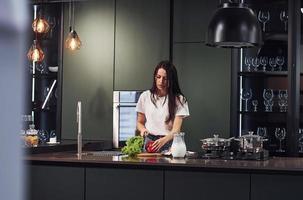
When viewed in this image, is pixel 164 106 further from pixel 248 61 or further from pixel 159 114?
pixel 248 61

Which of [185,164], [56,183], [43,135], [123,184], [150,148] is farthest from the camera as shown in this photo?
[43,135]

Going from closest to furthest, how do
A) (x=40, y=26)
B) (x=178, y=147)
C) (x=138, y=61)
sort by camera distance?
(x=178, y=147) < (x=40, y=26) < (x=138, y=61)

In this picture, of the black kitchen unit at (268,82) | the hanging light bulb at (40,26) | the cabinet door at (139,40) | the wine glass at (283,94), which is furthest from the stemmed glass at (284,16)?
the hanging light bulb at (40,26)

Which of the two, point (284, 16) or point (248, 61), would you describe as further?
point (248, 61)

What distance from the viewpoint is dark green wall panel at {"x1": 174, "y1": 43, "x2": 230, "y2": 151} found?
5184 mm

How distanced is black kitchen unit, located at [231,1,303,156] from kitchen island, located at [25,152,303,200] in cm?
182

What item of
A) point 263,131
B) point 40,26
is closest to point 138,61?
point 40,26

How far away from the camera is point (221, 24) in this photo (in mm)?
3350

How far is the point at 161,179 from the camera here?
3.14m

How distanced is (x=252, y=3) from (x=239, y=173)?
2617 millimetres

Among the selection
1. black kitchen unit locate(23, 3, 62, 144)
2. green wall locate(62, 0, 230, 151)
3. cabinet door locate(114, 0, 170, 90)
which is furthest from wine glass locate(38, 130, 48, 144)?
cabinet door locate(114, 0, 170, 90)

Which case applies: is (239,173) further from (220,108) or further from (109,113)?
(109,113)

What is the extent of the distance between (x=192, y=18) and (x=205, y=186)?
102 inches

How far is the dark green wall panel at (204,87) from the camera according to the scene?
17.0 ft
